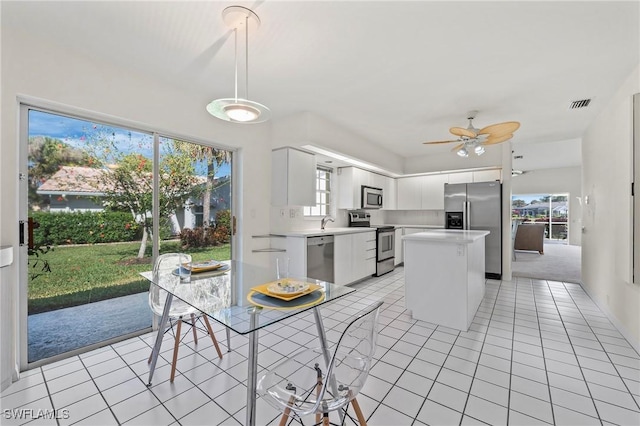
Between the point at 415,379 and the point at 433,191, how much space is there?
4.60 meters

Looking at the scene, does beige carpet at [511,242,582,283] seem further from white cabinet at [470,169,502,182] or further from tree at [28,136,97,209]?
tree at [28,136,97,209]

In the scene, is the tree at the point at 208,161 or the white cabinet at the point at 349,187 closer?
the tree at the point at 208,161

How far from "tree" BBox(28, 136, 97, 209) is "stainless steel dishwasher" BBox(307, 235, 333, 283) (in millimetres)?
2572

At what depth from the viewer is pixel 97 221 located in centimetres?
263

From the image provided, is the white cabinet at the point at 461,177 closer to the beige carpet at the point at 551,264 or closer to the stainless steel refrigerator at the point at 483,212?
the stainless steel refrigerator at the point at 483,212

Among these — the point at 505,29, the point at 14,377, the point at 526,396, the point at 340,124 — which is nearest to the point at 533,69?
the point at 505,29

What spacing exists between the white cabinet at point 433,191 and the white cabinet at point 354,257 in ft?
5.71

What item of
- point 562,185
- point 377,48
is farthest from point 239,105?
point 562,185

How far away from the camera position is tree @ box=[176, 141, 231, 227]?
3281 mm

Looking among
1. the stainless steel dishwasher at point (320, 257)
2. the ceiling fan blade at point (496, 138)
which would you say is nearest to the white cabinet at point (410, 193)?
the ceiling fan blade at point (496, 138)

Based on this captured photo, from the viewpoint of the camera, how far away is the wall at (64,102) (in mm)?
1938

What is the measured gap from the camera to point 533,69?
2.51m

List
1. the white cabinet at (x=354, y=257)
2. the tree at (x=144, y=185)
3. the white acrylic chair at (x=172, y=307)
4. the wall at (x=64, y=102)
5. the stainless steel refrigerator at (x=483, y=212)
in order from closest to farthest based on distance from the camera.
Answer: the wall at (x=64, y=102)
the white acrylic chair at (x=172, y=307)
the tree at (x=144, y=185)
the white cabinet at (x=354, y=257)
the stainless steel refrigerator at (x=483, y=212)

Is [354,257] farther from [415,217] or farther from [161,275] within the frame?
[161,275]
